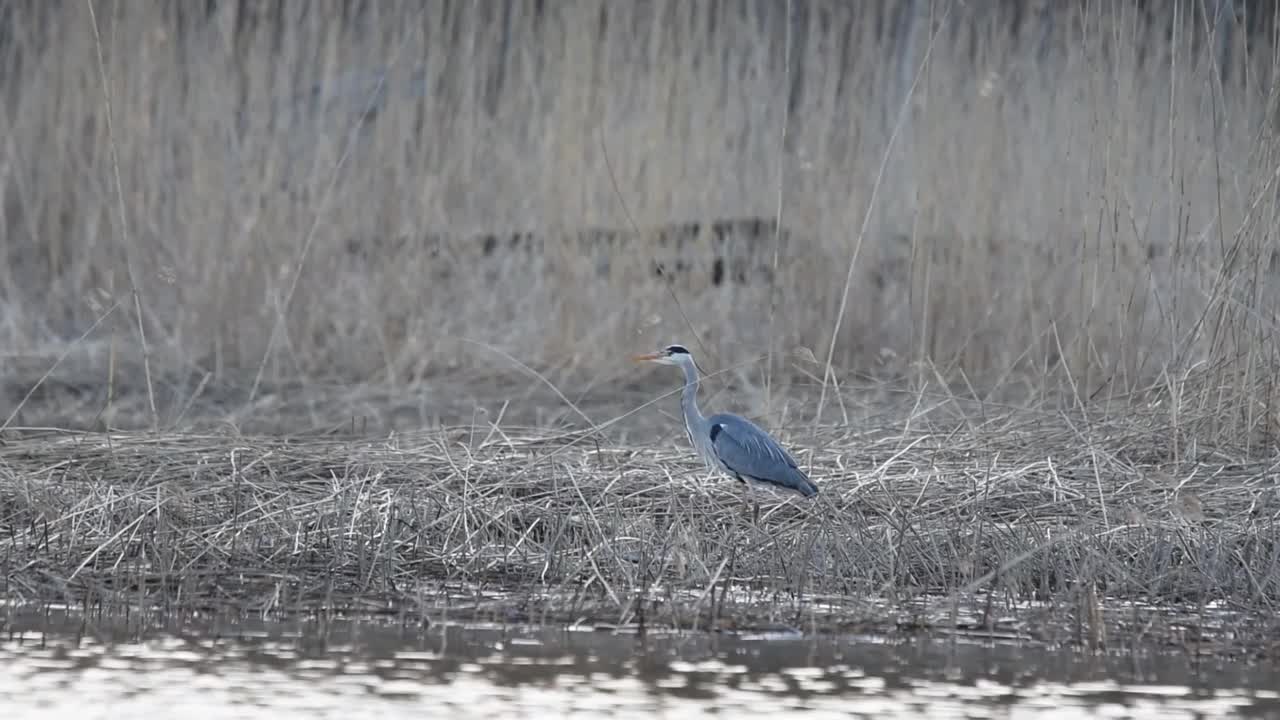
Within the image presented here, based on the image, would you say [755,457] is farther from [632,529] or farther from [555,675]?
[555,675]

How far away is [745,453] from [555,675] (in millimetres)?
1465

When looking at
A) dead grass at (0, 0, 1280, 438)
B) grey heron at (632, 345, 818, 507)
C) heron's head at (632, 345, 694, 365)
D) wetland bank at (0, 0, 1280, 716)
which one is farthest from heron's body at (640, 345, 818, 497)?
dead grass at (0, 0, 1280, 438)

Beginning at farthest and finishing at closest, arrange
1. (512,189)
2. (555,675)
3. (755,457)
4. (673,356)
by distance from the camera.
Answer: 1. (512,189)
2. (673,356)
3. (755,457)
4. (555,675)

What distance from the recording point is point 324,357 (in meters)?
7.30

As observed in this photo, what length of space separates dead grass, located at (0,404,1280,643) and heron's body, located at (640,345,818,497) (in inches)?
2.9

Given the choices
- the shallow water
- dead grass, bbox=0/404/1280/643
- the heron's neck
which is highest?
the heron's neck

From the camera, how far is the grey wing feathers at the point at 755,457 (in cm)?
453

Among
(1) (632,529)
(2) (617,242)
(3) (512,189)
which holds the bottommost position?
(1) (632,529)

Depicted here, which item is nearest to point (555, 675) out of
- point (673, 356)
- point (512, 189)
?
point (673, 356)

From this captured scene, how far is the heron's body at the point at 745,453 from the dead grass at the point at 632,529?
7cm

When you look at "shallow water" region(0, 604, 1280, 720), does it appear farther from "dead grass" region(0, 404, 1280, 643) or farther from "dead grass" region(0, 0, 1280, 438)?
"dead grass" region(0, 0, 1280, 438)

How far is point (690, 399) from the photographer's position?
516 cm

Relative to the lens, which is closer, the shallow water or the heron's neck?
the shallow water

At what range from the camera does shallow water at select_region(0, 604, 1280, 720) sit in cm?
305
